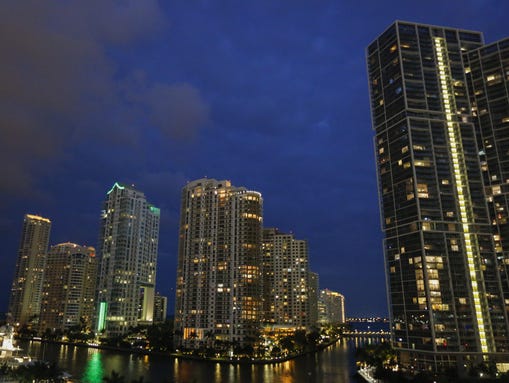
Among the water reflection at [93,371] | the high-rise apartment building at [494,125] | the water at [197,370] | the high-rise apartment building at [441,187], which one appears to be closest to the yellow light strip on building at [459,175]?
the high-rise apartment building at [441,187]

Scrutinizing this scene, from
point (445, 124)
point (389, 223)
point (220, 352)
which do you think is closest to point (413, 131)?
point (445, 124)

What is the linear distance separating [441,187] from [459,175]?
8861mm

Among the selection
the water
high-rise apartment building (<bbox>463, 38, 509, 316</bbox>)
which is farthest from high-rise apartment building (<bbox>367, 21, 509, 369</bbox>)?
the water

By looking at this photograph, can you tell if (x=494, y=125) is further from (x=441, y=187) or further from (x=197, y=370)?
(x=197, y=370)

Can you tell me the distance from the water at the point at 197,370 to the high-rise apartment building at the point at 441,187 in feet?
110

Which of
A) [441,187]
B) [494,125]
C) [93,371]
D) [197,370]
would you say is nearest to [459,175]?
[441,187]

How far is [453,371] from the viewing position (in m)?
116

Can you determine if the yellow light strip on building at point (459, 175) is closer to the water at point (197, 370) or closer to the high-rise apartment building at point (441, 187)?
the high-rise apartment building at point (441, 187)

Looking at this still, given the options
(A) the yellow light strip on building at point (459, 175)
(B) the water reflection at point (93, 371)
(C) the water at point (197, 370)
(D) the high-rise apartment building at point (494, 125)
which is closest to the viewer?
(B) the water reflection at point (93, 371)

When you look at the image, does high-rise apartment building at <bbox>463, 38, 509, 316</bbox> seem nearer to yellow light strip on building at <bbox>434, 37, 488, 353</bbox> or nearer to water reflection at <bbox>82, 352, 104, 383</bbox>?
yellow light strip on building at <bbox>434, 37, 488, 353</bbox>

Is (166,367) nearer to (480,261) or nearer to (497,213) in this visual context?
(480,261)

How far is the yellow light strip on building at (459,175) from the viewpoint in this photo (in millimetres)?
128625

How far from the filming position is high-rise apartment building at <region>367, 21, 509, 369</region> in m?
127

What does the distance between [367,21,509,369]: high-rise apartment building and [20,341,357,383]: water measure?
33.5 meters
